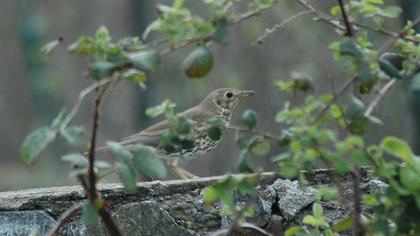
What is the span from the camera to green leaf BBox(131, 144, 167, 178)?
2.94 metres

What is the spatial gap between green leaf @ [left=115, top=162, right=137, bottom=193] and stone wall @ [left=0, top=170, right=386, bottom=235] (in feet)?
4.27

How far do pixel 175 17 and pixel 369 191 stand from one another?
1622 millimetres

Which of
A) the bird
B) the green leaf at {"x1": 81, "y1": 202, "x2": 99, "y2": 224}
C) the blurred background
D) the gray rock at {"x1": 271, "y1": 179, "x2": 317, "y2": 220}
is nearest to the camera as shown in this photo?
the green leaf at {"x1": 81, "y1": 202, "x2": 99, "y2": 224}

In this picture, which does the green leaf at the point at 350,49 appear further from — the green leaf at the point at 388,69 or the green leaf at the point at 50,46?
the green leaf at the point at 50,46

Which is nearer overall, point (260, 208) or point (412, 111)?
point (260, 208)

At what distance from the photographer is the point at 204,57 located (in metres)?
2.96

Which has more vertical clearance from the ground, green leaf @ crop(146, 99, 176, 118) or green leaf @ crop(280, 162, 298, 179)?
green leaf @ crop(146, 99, 176, 118)

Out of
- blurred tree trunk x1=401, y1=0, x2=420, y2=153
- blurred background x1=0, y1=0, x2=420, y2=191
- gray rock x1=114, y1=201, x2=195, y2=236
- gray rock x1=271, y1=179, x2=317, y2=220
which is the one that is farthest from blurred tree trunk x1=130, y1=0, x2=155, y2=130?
gray rock x1=114, y1=201, x2=195, y2=236

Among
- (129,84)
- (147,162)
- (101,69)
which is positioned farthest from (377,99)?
(129,84)

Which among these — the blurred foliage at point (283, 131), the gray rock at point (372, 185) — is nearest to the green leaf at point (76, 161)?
the blurred foliage at point (283, 131)

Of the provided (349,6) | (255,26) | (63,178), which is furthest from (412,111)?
(63,178)

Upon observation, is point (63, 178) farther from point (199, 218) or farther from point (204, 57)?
point (204, 57)

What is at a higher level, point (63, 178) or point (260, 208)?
point (260, 208)

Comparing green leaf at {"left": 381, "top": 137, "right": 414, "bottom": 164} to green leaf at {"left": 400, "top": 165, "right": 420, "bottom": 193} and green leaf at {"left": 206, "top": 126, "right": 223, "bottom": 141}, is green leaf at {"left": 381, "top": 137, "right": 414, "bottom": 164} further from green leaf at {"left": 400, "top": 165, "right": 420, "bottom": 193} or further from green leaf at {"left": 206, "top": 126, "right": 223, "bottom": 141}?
green leaf at {"left": 206, "top": 126, "right": 223, "bottom": 141}
